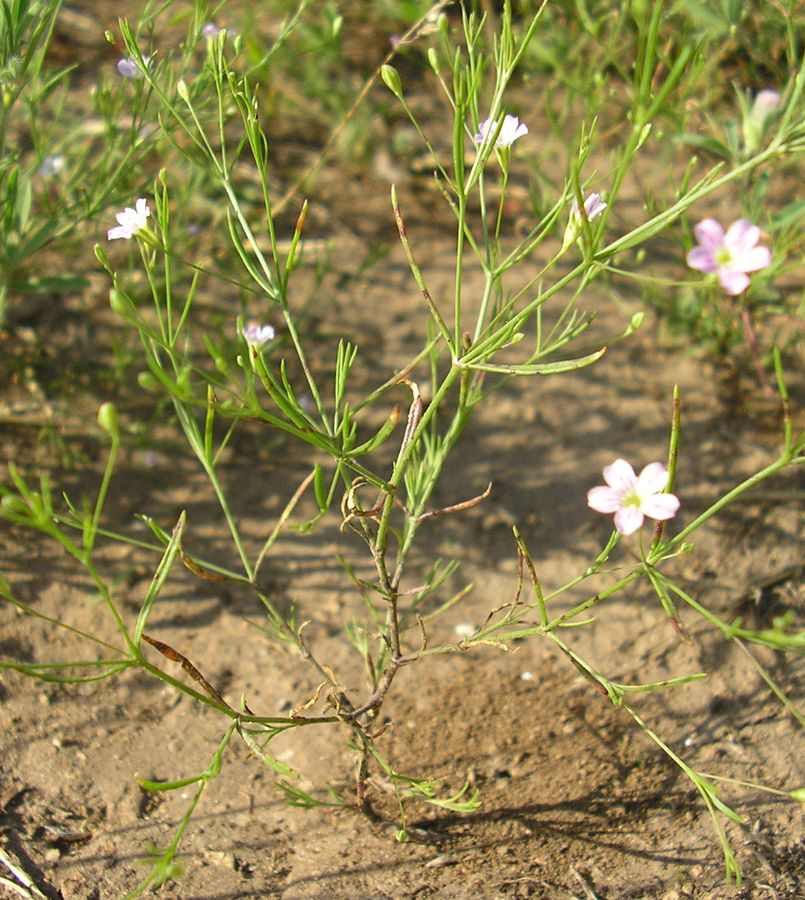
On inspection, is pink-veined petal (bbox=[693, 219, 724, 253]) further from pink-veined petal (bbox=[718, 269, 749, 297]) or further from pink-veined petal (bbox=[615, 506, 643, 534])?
pink-veined petal (bbox=[615, 506, 643, 534])

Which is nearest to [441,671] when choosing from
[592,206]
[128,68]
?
[592,206]

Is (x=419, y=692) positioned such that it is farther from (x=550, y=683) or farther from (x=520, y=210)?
(x=520, y=210)

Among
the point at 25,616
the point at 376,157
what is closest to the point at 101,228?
the point at 376,157

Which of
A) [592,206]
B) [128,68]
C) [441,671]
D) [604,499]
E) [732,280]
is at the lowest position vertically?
[441,671]

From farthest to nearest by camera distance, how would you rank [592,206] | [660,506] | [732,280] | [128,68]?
[128,68] < [592,206] < [660,506] < [732,280]

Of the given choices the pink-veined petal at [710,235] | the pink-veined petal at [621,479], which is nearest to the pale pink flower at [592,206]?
the pink-veined petal at [710,235]

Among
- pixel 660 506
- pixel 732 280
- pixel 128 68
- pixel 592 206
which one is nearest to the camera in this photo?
pixel 732 280

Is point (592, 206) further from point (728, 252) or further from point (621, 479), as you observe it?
point (621, 479)
